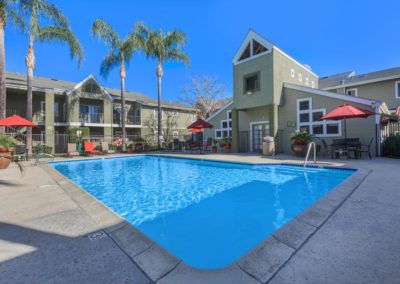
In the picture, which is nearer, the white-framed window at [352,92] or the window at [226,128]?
the white-framed window at [352,92]

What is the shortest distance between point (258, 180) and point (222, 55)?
25608 mm

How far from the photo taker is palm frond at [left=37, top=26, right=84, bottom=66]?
1468cm

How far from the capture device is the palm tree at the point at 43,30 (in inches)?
486

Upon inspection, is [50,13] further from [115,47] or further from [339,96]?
[339,96]

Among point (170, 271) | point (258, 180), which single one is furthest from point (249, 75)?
point (170, 271)

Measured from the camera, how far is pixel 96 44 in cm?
1770

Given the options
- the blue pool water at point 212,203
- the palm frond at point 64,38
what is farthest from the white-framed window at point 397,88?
the palm frond at point 64,38

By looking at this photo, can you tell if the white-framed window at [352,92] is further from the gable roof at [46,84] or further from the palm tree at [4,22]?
the palm tree at [4,22]

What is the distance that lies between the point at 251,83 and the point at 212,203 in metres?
13.0

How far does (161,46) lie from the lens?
760 inches

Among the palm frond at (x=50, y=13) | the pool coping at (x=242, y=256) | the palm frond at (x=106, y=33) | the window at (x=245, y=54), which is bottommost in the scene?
the pool coping at (x=242, y=256)

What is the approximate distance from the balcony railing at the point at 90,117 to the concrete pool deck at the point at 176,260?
19.7 metres

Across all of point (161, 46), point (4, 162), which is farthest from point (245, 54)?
point (4, 162)

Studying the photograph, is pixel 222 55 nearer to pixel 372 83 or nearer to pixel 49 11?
pixel 372 83
